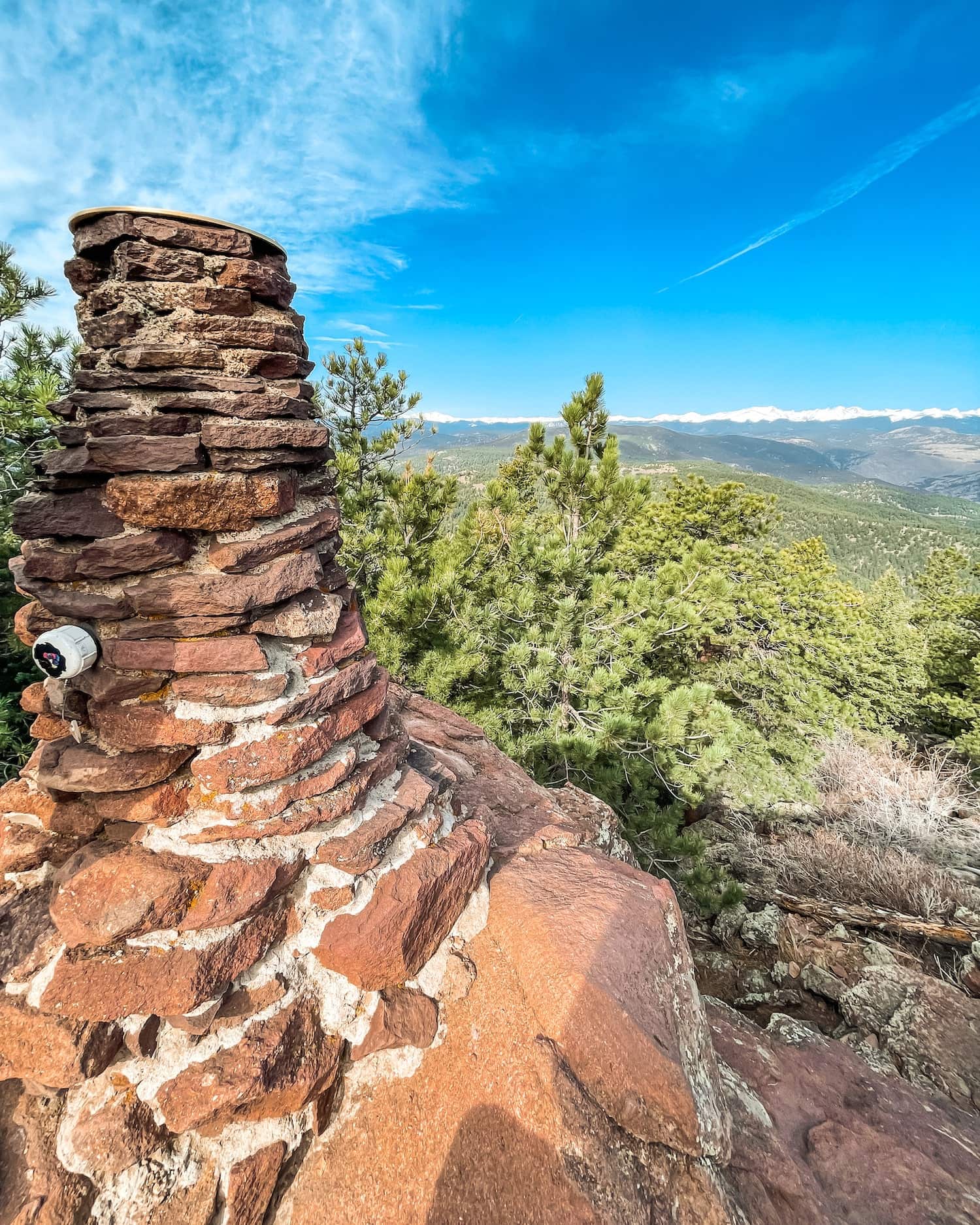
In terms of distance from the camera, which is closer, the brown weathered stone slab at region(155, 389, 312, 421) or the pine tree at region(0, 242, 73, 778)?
the brown weathered stone slab at region(155, 389, 312, 421)

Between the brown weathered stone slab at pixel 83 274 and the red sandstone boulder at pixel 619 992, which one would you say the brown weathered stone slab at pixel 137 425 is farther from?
the red sandstone boulder at pixel 619 992

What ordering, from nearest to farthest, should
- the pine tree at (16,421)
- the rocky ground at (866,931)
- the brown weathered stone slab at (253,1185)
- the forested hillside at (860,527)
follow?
1. the brown weathered stone slab at (253,1185)
2. the rocky ground at (866,931)
3. the pine tree at (16,421)
4. the forested hillside at (860,527)

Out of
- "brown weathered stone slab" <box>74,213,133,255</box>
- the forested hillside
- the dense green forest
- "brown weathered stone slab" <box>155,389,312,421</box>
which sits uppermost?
"brown weathered stone slab" <box>74,213,133,255</box>

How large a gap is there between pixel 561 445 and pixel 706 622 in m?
3.74

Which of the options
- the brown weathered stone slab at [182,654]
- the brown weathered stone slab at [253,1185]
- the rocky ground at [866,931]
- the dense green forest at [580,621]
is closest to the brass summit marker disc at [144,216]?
the brown weathered stone slab at [182,654]

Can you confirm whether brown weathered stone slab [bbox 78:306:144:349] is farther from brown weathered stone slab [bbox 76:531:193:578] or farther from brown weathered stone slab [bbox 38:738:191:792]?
brown weathered stone slab [bbox 38:738:191:792]

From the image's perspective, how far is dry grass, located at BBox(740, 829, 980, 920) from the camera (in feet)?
20.8

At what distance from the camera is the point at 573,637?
25.6 ft

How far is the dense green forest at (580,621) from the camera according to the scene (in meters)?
6.50

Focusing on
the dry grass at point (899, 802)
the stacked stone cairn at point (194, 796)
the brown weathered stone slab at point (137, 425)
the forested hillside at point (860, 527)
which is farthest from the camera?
the forested hillside at point (860, 527)

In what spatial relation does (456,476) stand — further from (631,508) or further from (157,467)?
(157,467)

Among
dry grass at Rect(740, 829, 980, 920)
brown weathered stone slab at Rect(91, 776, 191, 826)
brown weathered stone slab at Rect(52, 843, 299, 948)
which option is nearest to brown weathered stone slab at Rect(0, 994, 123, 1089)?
brown weathered stone slab at Rect(52, 843, 299, 948)

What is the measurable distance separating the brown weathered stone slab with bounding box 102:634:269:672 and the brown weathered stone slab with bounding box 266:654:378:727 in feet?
0.78

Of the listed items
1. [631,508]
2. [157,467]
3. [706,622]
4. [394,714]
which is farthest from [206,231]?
[706,622]
